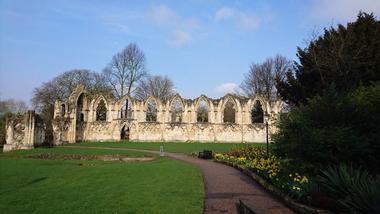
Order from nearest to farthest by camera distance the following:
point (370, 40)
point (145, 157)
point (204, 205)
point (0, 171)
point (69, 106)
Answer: point (204, 205)
point (0, 171)
point (370, 40)
point (145, 157)
point (69, 106)

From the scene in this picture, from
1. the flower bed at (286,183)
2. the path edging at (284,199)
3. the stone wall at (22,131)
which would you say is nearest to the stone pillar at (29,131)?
the stone wall at (22,131)

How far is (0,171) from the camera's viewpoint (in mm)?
18141

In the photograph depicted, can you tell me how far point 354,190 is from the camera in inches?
310

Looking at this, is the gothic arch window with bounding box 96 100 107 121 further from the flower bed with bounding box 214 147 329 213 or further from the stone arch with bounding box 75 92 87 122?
the flower bed with bounding box 214 147 329 213

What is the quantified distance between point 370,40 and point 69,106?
38822 mm

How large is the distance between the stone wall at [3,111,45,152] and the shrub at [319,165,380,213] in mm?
34814

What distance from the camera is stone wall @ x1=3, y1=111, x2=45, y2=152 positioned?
124 ft

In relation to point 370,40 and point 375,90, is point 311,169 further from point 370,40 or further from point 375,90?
point 370,40

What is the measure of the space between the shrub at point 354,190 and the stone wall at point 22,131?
114 feet

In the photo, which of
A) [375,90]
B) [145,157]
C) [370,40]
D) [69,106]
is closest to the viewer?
[375,90]

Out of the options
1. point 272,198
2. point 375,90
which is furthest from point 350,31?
point 272,198

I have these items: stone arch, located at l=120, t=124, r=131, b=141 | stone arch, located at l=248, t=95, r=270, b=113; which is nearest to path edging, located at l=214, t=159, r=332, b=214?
stone arch, located at l=248, t=95, r=270, b=113

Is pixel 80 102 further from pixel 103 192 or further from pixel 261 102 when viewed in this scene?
pixel 103 192

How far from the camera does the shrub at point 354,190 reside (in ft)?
22.9
